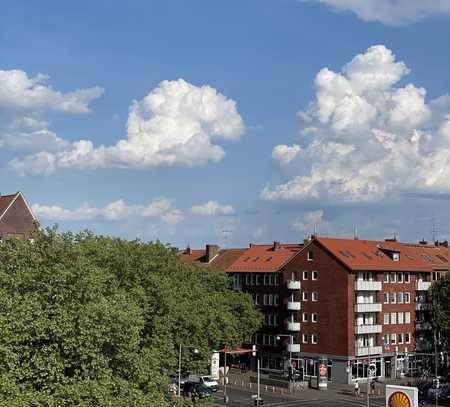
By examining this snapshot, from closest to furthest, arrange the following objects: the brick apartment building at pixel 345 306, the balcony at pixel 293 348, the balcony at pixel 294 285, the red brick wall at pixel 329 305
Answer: the red brick wall at pixel 329 305, the brick apartment building at pixel 345 306, the balcony at pixel 293 348, the balcony at pixel 294 285

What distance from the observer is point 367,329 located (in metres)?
98.7

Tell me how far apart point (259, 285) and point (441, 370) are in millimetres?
29669

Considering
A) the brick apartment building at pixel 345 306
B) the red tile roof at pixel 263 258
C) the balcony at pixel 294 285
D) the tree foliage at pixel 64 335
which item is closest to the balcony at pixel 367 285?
the brick apartment building at pixel 345 306

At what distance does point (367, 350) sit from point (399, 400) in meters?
80.8

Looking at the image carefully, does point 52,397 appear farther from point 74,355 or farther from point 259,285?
point 259,285

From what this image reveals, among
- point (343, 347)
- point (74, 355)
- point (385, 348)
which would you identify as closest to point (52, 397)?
point (74, 355)

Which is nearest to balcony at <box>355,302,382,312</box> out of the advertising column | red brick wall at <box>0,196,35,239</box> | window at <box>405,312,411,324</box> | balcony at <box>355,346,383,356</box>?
balcony at <box>355,346,383,356</box>

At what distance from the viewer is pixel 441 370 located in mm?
106000

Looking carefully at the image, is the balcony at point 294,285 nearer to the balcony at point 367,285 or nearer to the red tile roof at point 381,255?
the red tile roof at point 381,255

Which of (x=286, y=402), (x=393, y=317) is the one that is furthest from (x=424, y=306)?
(x=286, y=402)

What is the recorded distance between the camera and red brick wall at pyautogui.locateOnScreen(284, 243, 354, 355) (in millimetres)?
97500

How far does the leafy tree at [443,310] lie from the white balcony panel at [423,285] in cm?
488

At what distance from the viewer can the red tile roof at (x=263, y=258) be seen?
370 ft

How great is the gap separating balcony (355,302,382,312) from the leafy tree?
26.3ft
